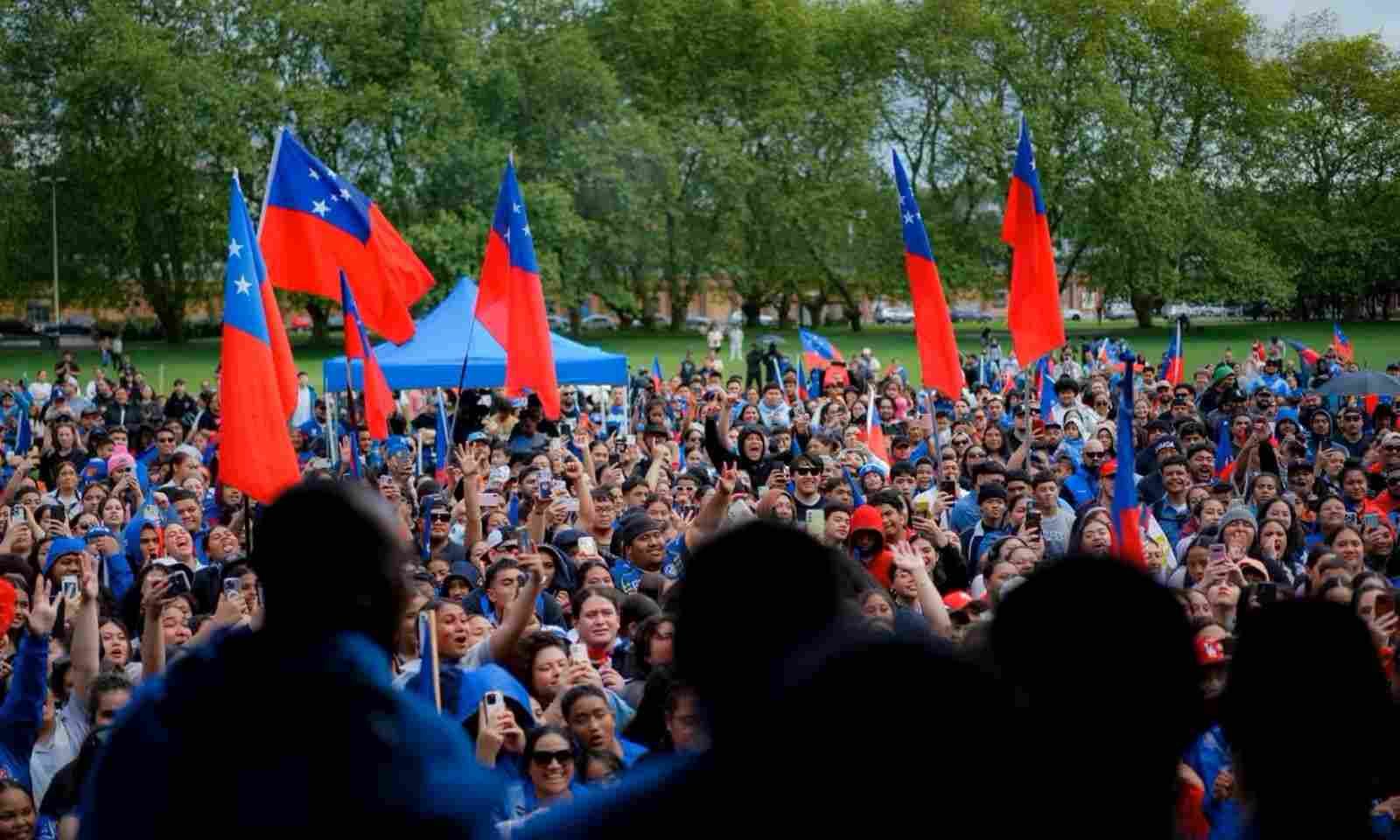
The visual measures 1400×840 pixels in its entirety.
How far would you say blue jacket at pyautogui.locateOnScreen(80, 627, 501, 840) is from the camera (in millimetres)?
2057

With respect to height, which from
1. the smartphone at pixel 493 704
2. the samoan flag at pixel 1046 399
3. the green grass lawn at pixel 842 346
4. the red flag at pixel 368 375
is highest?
the red flag at pixel 368 375

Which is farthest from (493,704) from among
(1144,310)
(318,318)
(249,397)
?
(1144,310)

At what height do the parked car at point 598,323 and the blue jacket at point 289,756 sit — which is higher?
the blue jacket at point 289,756

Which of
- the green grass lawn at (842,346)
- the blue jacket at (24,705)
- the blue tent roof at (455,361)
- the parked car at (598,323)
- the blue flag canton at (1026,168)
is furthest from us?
the parked car at (598,323)

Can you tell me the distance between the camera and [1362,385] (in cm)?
1844

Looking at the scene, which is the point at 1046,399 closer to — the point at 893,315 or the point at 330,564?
the point at 330,564

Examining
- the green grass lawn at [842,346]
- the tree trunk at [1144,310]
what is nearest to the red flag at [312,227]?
the green grass lawn at [842,346]

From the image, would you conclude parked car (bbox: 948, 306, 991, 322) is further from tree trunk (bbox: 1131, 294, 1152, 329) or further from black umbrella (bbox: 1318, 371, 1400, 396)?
black umbrella (bbox: 1318, 371, 1400, 396)

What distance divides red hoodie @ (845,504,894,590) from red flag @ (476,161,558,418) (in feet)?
12.4

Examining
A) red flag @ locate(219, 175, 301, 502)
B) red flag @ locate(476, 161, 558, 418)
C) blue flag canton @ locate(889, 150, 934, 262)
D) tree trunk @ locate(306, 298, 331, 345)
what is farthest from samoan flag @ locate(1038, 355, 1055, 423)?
tree trunk @ locate(306, 298, 331, 345)

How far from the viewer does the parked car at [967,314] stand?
84625 millimetres

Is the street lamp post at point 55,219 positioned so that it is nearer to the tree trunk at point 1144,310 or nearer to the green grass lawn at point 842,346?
the green grass lawn at point 842,346

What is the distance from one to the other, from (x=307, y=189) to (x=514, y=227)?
6.60ft

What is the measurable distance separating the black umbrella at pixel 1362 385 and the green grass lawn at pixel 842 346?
78.8ft
